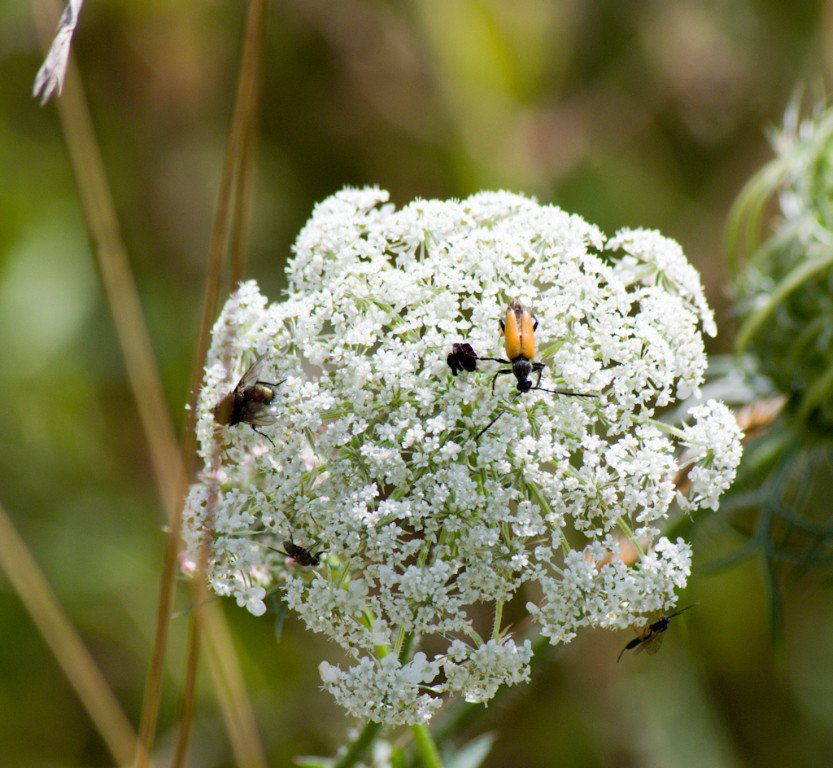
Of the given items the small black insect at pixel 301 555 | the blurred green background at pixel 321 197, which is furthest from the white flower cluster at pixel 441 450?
the blurred green background at pixel 321 197

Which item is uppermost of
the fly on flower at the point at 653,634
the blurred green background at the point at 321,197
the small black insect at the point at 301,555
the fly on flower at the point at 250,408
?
the blurred green background at the point at 321,197

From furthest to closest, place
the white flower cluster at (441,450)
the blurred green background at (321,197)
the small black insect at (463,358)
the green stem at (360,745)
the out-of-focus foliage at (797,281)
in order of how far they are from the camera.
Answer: the blurred green background at (321,197) → the out-of-focus foliage at (797,281) → the green stem at (360,745) → the small black insect at (463,358) → the white flower cluster at (441,450)

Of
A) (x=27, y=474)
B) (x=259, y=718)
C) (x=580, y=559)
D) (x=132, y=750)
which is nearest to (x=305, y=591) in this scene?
(x=580, y=559)

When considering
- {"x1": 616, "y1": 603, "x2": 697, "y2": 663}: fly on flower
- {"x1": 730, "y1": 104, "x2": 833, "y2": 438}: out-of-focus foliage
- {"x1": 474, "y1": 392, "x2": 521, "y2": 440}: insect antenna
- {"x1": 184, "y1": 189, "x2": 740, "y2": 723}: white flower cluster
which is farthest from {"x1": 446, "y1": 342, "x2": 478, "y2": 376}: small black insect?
{"x1": 730, "y1": 104, "x2": 833, "y2": 438}: out-of-focus foliage

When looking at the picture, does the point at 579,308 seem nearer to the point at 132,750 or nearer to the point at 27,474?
the point at 132,750

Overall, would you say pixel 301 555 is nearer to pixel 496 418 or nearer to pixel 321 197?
pixel 496 418

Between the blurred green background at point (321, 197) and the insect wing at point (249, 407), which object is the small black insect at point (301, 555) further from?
the blurred green background at point (321, 197)
